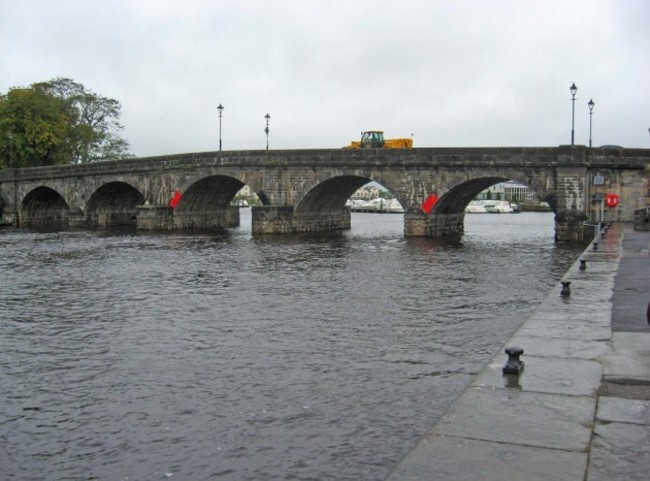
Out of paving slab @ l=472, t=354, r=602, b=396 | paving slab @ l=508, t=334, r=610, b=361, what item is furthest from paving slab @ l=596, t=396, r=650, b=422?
paving slab @ l=508, t=334, r=610, b=361

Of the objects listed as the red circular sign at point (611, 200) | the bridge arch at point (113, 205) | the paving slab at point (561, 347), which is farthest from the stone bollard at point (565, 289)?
the bridge arch at point (113, 205)

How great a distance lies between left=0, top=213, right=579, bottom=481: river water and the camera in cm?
788

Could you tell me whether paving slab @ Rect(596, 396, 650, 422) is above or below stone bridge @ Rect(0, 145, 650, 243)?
below

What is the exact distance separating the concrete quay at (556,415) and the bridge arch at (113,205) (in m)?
54.7

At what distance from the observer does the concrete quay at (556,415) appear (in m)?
5.29

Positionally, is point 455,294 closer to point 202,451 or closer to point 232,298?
point 232,298

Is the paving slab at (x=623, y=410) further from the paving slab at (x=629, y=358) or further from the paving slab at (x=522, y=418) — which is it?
the paving slab at (x=629, y=358)

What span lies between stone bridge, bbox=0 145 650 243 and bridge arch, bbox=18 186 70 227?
35cm

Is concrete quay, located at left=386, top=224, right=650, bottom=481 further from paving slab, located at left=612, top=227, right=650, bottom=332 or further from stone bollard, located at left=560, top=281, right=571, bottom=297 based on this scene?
stone bollard, located at left=560, top=281, right=571, bottom=297

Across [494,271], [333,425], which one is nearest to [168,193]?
[494,271]

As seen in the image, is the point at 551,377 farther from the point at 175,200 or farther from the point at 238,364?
the point at 175,200

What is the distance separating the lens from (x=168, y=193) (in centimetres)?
5416

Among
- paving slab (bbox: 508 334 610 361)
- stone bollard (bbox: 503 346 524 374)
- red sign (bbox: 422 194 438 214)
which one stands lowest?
paving slab (bbox: 508 334 610 361)

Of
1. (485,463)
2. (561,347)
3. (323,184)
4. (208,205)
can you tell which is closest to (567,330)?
(561,347)
